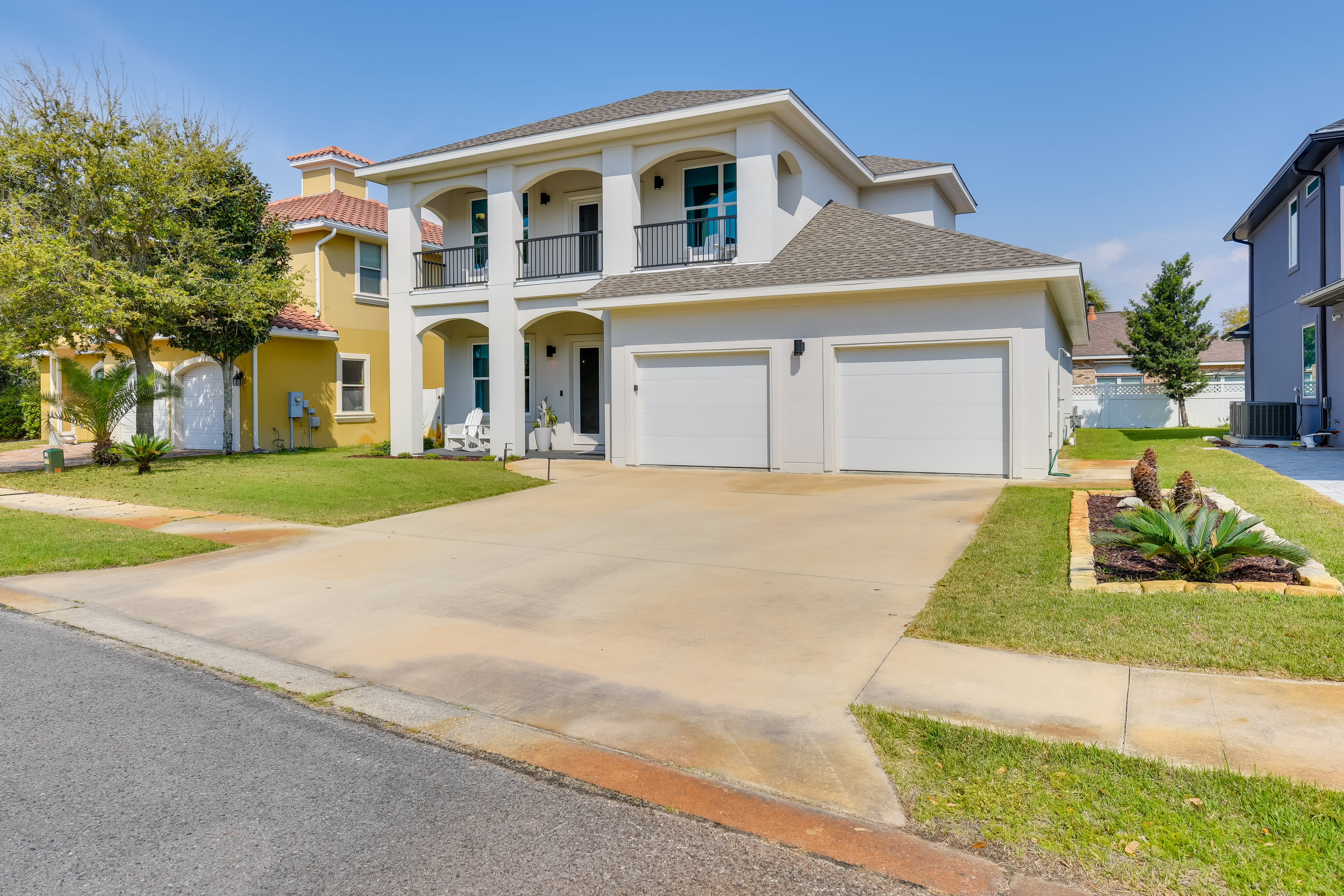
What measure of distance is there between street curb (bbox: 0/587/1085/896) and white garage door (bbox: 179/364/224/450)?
693 inches

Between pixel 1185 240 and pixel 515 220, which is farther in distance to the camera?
pixel 1185 240

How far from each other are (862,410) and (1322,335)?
447 inches

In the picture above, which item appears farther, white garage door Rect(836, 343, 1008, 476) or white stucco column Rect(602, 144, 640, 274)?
white stucco column Rect(602, 144, 640, 274)

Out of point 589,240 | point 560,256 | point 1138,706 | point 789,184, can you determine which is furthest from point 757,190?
point 1138,706

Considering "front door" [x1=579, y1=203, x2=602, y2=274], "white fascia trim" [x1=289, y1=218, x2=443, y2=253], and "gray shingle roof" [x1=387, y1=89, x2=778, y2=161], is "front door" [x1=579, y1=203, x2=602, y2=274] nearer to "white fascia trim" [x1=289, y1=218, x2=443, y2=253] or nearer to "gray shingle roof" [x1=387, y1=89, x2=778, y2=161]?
"gray shingle roof" [x1=387, y1=89, x2=778, y2=161]

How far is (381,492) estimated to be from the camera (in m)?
12.8

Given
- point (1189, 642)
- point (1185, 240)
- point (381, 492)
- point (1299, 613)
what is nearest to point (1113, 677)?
point (1189, 642)

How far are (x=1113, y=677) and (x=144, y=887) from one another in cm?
459

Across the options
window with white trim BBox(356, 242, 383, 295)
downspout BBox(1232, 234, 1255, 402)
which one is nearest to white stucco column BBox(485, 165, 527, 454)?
window with white trim BBox(356, 242, 383, 295)

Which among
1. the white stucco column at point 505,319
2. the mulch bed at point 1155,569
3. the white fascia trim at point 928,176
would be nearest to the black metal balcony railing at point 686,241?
the white stucco column at point 505,319

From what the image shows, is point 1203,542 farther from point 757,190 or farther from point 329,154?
point 329,154

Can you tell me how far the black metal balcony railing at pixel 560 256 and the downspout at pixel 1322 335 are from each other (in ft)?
51.8

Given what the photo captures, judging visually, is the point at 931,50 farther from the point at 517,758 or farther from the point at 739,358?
the point at 517,758

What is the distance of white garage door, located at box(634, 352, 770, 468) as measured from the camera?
1577 centimetres
